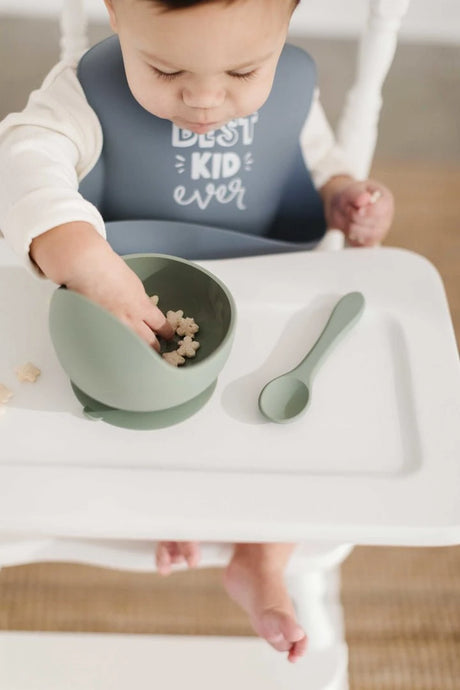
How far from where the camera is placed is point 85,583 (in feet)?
3.59

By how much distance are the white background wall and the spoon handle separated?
161 cm

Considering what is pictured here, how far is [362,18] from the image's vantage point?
217 cm

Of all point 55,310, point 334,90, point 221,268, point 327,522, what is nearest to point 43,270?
point 55,310

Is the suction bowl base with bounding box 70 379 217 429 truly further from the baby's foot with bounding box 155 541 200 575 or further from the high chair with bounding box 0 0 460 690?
the baby's foot with bounding box 155 541 200 575

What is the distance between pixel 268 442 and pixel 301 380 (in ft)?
0.21

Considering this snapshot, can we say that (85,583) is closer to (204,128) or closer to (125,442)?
(125,442)

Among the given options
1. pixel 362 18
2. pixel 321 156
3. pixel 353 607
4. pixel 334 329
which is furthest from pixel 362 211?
pixel 362 18

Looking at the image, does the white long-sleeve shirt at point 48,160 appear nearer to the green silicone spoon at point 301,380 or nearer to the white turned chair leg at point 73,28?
the white turned chair leg at point 73,28

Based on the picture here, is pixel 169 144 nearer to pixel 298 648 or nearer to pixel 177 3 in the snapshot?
pixel 177 3

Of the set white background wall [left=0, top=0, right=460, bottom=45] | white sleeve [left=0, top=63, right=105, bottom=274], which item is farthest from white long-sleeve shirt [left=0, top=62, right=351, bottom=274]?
white background wall [left=0, top=0, right=460, bottom=45]

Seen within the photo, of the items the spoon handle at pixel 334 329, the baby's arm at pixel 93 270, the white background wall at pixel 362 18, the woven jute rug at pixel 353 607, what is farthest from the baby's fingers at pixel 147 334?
the white background wall at pixel 362 18

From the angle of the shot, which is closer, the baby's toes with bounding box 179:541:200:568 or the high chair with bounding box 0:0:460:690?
the high chair with bounding box 0:0:460:690

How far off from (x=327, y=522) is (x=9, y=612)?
0.66m

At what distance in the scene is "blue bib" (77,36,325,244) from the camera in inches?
29.9
